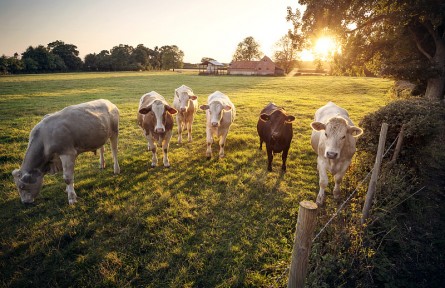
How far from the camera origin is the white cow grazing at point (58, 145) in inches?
190

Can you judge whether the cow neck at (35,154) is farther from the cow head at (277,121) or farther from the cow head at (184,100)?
the cow head at (277,121)

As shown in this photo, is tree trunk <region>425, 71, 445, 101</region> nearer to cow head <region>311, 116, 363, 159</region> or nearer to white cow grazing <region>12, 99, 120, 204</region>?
cow head <region>311, 116, 363, 159</region>

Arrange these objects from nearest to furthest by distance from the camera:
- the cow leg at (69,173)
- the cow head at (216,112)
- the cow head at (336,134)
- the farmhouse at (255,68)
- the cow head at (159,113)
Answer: the cow head at (336,134) → the cow leg at (69,173) → the cow head at (159,113) → the cow head at (216,112) → the farmhouse at (255,68)

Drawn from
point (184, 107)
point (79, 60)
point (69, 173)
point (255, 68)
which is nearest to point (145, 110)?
point (184, 107)

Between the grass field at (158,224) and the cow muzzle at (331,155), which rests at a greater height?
the cow muzzle at (331,155)

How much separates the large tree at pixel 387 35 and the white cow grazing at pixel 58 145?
12.1m

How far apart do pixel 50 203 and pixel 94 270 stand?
252 centimetres

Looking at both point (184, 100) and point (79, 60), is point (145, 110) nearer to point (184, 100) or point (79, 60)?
point (184, 100)

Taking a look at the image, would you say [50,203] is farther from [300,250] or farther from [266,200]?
[300,250]

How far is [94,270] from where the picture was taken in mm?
3564

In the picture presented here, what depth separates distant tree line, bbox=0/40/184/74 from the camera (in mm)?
71438

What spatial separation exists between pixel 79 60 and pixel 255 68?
6752 centimetres

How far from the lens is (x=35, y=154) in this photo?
15.8 feet

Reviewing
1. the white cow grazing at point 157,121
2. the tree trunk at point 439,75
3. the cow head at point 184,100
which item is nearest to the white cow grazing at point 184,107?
the cow head at point 184,100
